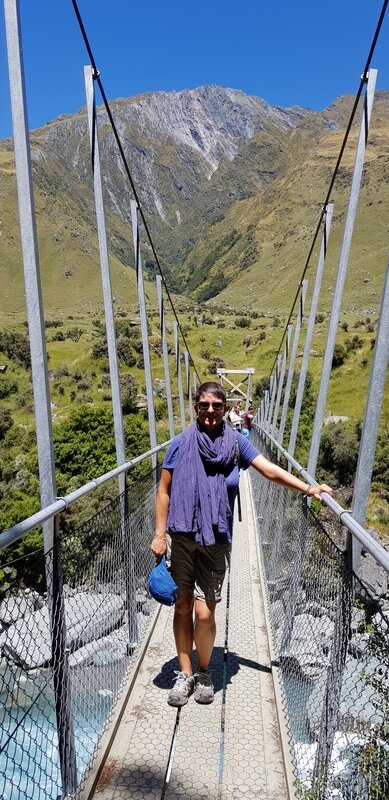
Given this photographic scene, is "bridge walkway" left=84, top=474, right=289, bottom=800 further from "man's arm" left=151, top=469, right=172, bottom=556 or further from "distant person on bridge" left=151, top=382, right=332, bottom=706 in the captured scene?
"man's arm" left=151, top=469, right=172, bottom=556

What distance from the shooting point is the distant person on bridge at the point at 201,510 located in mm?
2139

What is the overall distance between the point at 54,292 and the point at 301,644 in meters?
71.0

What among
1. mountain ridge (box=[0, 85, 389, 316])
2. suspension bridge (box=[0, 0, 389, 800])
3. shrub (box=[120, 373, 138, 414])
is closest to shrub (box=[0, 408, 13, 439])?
shrub (box=[120, 373, 138, 414])

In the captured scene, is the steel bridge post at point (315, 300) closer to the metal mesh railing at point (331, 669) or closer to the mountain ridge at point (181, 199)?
the metal mesh railing at point (331, 669)

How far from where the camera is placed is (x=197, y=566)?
7.39 ft

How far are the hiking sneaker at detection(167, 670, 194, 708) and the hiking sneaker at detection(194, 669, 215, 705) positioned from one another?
0.04m

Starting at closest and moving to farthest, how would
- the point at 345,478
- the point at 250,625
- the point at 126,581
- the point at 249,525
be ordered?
the point at 126,581 < the point at 250,625 < the point at 249,525 < the point at 345,478

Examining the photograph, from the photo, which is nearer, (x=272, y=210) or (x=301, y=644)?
(x=301, y=644)

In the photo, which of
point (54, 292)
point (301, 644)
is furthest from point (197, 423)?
point (54, 292)

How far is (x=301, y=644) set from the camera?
9.43 feet

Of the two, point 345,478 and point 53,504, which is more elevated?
point 53,504

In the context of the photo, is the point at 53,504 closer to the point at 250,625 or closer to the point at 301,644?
the point at 301,644

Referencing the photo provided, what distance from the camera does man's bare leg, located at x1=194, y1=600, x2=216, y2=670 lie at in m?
2.23

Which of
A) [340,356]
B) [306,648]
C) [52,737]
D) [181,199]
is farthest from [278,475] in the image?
[181,199]
